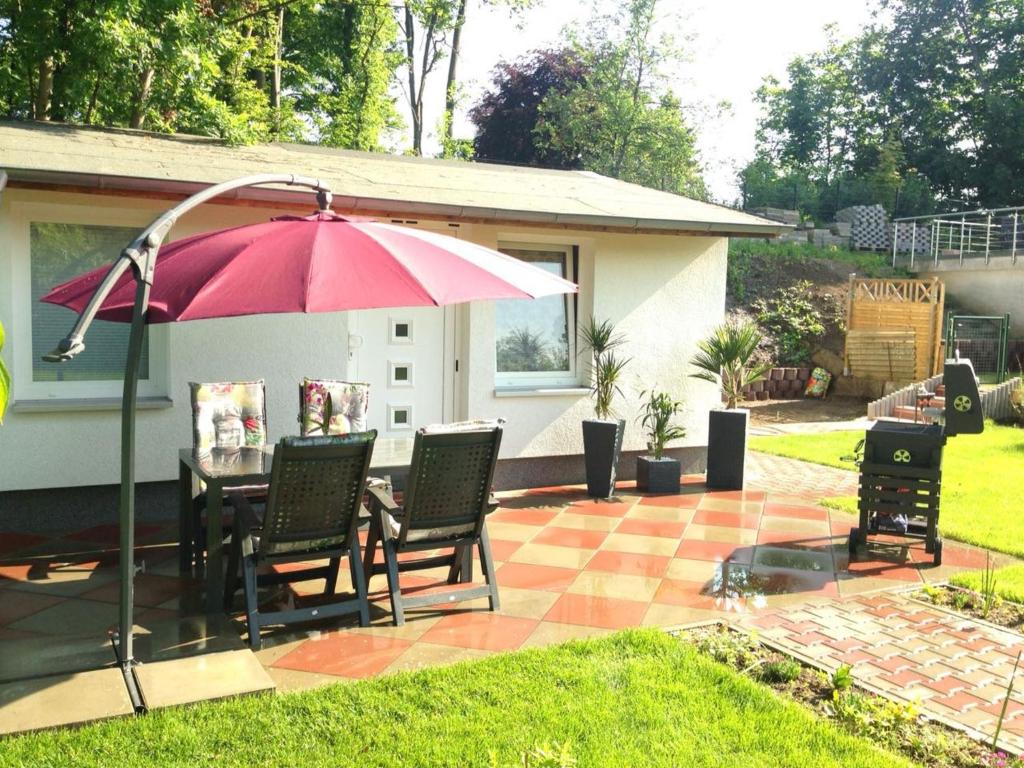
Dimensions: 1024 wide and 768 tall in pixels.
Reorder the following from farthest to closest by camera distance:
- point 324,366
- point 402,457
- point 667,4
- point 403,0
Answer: point 667,4 < point 403,0 < point 324,366 < point 402,457

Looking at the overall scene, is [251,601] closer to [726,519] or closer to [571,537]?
[571,537]

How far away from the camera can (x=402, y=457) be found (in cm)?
563

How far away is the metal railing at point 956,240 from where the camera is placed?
22.4 m

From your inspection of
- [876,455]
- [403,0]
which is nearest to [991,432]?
[876,455]

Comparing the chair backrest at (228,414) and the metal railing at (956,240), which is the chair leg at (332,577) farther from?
the metal railing at (956,240)

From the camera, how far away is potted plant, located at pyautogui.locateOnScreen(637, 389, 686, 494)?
8727 mm

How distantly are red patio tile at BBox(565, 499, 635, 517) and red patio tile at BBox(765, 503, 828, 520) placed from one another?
1276 millimetres

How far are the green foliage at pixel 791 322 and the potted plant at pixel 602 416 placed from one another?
32.8ft

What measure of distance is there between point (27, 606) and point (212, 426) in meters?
1.67

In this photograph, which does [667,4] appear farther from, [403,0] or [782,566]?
[782,566]

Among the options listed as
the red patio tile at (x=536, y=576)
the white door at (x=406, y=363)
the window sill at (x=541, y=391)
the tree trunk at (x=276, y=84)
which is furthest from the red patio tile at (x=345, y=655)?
the tree trunk at (x=276, y=84)

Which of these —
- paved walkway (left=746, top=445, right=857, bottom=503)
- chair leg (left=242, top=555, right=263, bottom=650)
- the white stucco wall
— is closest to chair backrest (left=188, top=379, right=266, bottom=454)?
the white stucco wall

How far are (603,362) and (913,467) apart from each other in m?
3.35

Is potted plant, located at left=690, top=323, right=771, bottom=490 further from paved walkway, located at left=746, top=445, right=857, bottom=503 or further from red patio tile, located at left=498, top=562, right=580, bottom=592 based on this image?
red patio tile, located at left=498, top=562, right=580, bottom=592
